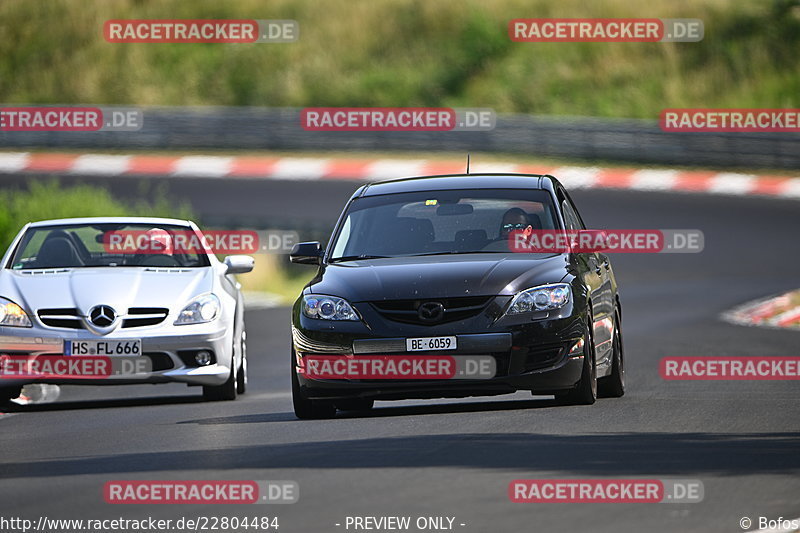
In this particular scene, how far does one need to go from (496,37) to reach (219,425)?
34.7 m

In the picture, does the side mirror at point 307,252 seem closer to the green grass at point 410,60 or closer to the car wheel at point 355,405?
the car wheel at point 355,405

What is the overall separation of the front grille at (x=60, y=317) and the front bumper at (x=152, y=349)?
0.28 feet

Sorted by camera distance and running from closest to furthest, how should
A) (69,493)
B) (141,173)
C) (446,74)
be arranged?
(69,493) → (141,173) → (446,74)

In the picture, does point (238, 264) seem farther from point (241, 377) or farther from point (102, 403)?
point (102, 403)

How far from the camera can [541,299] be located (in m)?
11.0

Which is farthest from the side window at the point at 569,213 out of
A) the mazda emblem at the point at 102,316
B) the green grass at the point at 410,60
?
the green grass at the point at 410,60

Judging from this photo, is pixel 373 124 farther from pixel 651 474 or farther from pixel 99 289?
pixel 651 474

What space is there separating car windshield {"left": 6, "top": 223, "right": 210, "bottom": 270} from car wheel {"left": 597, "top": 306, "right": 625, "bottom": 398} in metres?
3.49

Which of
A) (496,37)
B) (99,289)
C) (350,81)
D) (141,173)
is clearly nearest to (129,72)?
(350,81)

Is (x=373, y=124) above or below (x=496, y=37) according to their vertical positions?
below

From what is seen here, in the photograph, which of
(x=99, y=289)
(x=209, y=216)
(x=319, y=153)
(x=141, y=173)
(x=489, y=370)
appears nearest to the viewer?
(x=489, y=370)

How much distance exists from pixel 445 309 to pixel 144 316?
3.08 m

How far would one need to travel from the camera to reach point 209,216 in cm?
2817

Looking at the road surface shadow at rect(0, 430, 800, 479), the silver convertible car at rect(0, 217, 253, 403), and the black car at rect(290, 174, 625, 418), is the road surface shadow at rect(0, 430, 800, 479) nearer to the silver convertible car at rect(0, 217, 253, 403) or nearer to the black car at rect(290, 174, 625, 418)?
the black car at rect(290, 174, 625, 418)
